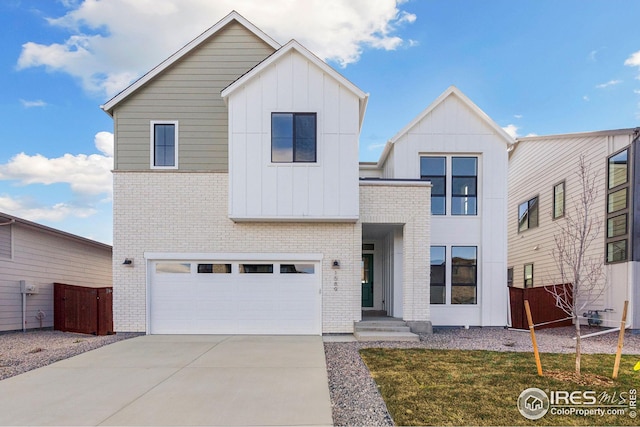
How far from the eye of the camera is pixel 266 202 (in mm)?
10016

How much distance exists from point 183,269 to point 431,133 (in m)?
8.65

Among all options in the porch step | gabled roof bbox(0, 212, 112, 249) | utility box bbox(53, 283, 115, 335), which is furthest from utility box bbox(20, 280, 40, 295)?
the porch step

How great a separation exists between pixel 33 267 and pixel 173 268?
5.99m

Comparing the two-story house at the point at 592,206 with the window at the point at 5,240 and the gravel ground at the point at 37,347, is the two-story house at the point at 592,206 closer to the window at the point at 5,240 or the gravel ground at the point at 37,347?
the gravel ground at the point at 37,347

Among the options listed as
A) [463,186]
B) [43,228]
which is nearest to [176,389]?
[463,186]

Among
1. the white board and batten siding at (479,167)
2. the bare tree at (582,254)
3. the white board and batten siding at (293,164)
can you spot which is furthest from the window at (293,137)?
the bare tree at (582,254)

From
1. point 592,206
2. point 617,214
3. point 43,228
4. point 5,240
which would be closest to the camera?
point 617,214

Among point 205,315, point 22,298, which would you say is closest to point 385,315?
point 205,315

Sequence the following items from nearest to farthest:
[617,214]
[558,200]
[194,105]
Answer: [194,105] < [617,214] < [558,200]

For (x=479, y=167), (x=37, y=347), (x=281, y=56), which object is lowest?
(x=37, y=347)

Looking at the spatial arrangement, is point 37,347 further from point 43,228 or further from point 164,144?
point 164,144

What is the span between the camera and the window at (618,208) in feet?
36.9

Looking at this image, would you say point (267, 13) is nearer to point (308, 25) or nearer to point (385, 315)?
point (308, 25)

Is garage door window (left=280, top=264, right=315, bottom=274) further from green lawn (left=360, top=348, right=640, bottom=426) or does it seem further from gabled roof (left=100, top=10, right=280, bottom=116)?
gabled roof (left=100, top=10, right=280, bottom=116)
